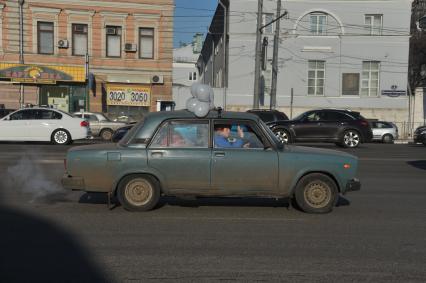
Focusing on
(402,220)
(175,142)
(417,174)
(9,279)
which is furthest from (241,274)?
(417,174)

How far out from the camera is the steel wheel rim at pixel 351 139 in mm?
20766

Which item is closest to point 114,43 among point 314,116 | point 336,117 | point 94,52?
point 94,52

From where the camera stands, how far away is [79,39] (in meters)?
31.2

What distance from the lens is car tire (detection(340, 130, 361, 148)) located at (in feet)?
67.9

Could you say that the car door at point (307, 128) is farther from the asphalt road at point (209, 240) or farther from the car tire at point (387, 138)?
the asphalt road at point (209, 240)

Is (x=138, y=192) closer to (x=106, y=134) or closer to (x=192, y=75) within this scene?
(x=106, y=134)

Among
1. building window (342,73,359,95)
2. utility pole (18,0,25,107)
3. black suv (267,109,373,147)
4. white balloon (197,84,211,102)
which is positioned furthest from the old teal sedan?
building window (342,73,359,95)

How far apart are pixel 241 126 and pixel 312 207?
1.60 m

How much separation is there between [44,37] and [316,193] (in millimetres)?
27020

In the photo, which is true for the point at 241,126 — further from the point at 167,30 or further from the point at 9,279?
the point at 167,30

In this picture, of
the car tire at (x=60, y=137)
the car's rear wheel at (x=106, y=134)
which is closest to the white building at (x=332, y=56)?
the car's rear wheel at (x=106, y=134)

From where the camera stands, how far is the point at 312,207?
759 cm

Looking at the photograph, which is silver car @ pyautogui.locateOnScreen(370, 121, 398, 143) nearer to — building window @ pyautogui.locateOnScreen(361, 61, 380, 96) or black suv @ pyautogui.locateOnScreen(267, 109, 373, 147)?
black suv @ pyautogui.locateOnScreen(267, 109, 373, 147)

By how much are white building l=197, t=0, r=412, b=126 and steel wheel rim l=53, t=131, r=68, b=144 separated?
1649cm
